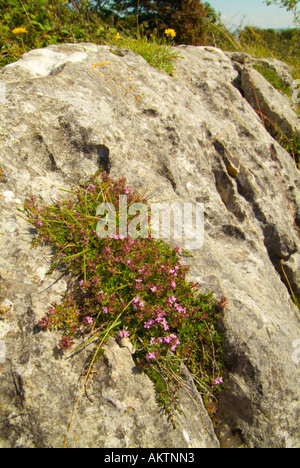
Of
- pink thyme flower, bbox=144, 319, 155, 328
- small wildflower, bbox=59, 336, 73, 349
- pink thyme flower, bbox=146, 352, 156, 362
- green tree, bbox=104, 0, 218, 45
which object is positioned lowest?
small wildflower, bbox=59, 336, 73, 349

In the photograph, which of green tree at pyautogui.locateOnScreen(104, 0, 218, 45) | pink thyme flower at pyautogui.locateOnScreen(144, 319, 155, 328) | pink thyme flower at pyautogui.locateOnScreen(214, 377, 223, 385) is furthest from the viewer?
green tree at pyautogui.locateOnScreen(104, 0, 218, 45)

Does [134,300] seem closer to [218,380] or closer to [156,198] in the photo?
[218,380]

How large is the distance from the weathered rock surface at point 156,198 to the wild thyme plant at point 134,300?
142 mm

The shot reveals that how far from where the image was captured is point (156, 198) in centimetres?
373

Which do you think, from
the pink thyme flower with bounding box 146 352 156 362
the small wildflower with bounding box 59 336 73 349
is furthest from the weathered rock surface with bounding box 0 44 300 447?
the pink thyme flower with bounding box 146 352 156 362

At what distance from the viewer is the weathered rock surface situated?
242cm

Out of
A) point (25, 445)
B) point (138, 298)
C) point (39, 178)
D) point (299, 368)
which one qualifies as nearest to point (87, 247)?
point (138, 298)

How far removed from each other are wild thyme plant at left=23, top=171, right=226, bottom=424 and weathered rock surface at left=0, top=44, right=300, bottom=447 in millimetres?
142

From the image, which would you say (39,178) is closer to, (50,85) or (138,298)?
(50,85)

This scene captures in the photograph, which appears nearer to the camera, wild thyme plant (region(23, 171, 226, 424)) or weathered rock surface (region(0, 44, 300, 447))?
weathered rock surface (region(0, 44, 300, 447))

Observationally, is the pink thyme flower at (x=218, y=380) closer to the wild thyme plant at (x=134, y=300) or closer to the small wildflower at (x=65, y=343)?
the wild thyme plant at (x=134, y=300)

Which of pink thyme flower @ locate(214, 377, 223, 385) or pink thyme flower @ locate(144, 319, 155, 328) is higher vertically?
pink thyme flower @ locate(144, 319, 155, 328)

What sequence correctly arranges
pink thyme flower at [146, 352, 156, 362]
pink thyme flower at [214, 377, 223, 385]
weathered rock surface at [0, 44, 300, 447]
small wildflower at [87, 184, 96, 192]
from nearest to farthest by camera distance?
weathered rock surface at [0, 44, 300, 447] < pink thyme flower at [146, 352, 156, 362] < pink thyme flower at [214, 377, 223, 385] < small wildflower at [87, 184, 96, 192]

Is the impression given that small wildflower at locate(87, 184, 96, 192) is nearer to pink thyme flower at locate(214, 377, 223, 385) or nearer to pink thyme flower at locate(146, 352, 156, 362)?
pink thyme flower at locate(146, 352, 156, 362)
